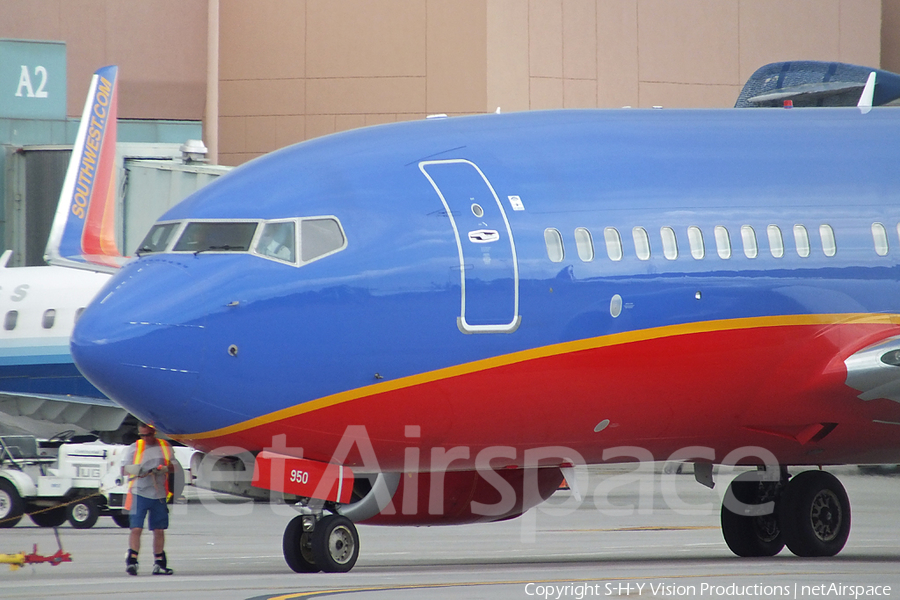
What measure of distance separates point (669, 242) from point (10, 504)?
13.4 meters

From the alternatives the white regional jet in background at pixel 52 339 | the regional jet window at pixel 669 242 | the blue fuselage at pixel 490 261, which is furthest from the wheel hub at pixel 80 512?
the regional jet window at pixel 669 242

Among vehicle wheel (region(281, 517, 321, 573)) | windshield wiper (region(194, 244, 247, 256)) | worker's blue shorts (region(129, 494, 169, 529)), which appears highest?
windshield wiper (region(194, 244, 247, 256))

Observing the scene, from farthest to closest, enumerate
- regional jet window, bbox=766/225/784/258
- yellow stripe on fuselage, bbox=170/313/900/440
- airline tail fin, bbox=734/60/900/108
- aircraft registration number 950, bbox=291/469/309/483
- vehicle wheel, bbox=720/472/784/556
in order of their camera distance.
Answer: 1. airline tail fin, bbox=734/60/900/108
2. vehicle wheel, bbox=720/472/784/556
3. regional jet window, bbox=766/225/784/258
4. aircraft registration number 950, bbox=291/469/309/483
5. yellow stripe on fuselage, bbox=170/313/900/440

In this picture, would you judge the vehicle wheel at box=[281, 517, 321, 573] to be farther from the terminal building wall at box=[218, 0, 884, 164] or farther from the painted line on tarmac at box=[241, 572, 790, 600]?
the terminal building wall at box=[218, 0, 884, 164]

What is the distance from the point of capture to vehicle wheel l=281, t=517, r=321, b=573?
12484 millimetres

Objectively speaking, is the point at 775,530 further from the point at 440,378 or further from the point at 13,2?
Result: the point at 13,2

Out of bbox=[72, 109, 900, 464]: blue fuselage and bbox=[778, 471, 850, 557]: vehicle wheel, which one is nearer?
bbox=[72, 109, 900, 464]: blue fuselage

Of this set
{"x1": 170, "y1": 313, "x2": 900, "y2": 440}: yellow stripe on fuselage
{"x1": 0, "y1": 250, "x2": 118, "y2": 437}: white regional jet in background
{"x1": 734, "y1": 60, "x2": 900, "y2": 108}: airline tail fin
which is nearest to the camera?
{"x1": 170, "y1": 313, "x2": 900, "y2": 440}: yellow stripe on fuselage

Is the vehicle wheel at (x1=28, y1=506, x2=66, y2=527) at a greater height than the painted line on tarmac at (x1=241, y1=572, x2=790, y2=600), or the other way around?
the painted line on tarmac at (x1=241, y1=572, x2=790, y2=600)

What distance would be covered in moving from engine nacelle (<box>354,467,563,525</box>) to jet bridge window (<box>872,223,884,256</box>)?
4083mm

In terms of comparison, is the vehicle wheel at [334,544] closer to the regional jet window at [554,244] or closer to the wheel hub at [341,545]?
the wheel hub at [341,545]

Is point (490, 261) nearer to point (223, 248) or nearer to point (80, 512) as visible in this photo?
point (223, 248)

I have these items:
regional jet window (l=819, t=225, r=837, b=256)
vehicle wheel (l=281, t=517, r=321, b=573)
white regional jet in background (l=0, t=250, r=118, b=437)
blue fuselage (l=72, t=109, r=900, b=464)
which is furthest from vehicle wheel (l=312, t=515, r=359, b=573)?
white regional jet in background (l=0, t=250, r=118, b=437)

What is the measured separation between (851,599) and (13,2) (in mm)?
39130
